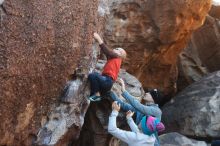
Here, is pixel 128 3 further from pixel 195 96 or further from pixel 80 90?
pixel 80 90

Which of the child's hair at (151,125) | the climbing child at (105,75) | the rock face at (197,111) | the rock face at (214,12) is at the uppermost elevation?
the climbing child at (105,75)

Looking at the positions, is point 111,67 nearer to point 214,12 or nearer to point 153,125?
point 153,125

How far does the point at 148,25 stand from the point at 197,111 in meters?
2.37

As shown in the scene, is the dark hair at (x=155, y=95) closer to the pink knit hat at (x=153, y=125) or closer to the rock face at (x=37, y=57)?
the rock face at (x=37, y=57)

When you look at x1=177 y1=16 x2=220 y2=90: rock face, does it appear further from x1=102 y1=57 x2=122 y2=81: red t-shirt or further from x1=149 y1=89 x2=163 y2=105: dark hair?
x1=102 y1=57 x2=122 y2=81: red t-shirt

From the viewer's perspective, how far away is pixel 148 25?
11.6 m

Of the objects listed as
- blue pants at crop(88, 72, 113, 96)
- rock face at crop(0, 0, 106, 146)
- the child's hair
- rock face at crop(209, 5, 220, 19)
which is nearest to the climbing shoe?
blue pants at crop(88, 72, 113, 96)

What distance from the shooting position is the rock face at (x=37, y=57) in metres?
6.00

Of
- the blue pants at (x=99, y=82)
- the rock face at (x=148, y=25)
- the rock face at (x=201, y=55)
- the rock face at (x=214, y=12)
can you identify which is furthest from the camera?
the rock face at (x=214, y=12)

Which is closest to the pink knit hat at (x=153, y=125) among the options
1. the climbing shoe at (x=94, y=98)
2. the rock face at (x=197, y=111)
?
the climbing shoe at (x=94, y=98)

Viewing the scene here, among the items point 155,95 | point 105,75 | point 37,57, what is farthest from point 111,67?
point 155,95

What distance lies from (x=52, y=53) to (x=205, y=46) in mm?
9509

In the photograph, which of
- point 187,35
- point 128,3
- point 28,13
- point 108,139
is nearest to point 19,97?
point 28,13

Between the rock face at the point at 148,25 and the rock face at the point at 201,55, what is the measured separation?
2.77 metres
